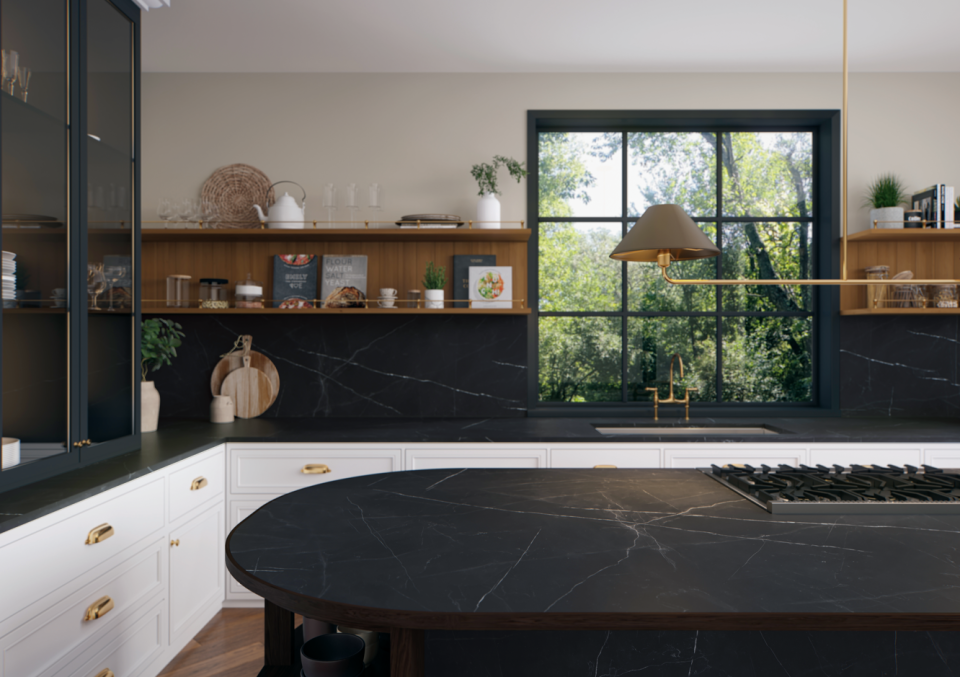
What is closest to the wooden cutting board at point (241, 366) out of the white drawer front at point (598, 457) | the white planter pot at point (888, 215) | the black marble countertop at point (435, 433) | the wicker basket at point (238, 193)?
the black marble countertop at point (435, 433)

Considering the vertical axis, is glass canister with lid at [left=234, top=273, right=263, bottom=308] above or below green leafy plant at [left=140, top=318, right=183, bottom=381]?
above

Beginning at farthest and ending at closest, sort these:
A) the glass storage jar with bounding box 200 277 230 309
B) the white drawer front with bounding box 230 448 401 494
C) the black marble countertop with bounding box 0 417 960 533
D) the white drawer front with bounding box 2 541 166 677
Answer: the glass storage jar with bounding box 200 277 230 309 < the white drawer front with bounding box 230 448 401 494 < the black marble countertop with bounding box 0 417 960 533 < the white drawer front with bounding box 2 541 166 677

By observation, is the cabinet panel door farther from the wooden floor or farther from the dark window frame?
the dark window frame

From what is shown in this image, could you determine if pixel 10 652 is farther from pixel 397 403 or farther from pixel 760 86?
pixel 760 86

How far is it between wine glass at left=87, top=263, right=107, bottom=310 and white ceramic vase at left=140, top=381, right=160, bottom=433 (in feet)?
2.39

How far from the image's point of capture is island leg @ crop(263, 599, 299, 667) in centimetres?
126

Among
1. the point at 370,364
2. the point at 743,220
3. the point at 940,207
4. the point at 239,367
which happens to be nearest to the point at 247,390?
the point at 239,367

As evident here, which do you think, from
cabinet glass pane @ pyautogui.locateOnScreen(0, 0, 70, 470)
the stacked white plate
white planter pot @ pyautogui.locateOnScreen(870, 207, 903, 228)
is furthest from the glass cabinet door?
white planter pot @ pyautogui.locateOnScreen(870, 207, 903, 228)

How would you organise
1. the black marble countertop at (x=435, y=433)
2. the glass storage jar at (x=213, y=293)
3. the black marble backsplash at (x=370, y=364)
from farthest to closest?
the black marble backsplash at (x=370, y=364), the glass storage jar at (x=213, y=293), the black marble countertop at (x=435, y=433)

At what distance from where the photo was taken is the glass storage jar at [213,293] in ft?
9.95

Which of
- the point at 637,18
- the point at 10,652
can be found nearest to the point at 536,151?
the point at 637,18

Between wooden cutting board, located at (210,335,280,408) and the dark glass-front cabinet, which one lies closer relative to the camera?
the dark glass-front cabinet

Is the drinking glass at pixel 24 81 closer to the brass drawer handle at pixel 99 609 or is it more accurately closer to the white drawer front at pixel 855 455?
the brass drawer handle at pixel 99 609

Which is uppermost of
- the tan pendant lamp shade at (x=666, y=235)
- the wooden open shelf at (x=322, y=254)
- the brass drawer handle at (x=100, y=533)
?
the wooden open shelf at (x=322, y=254)
